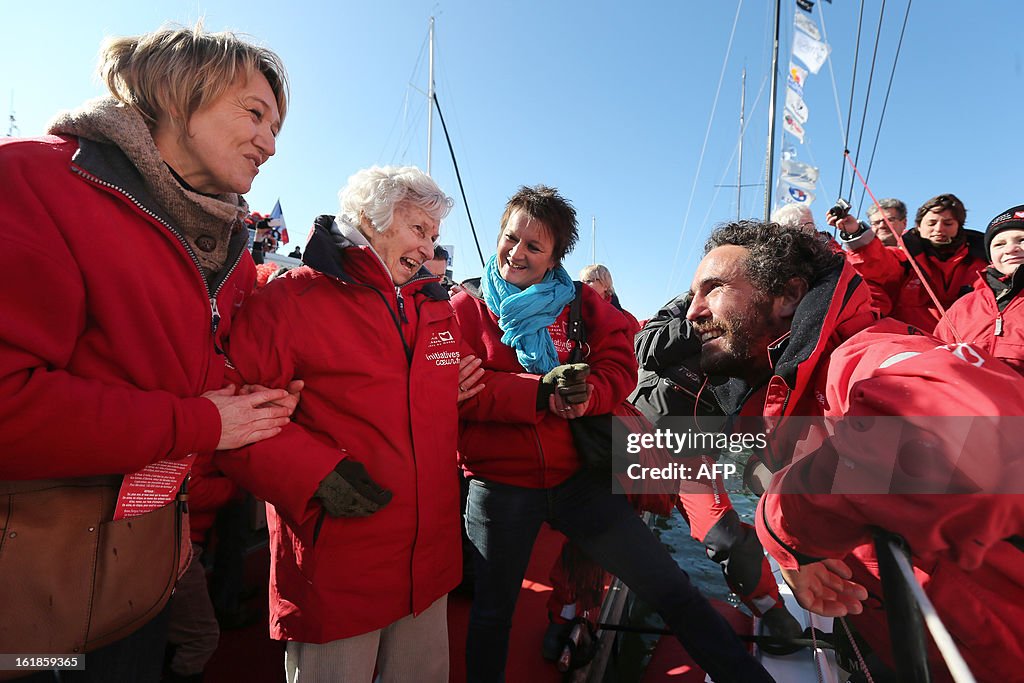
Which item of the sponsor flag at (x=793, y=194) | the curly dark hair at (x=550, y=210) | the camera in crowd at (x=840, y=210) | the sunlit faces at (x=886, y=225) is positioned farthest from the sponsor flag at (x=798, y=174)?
the curly dark hair at (x=550, y=210)

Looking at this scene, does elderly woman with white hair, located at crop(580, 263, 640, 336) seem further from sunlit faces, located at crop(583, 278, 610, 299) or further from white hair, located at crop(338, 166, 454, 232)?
white hair, located at crop(338, 166, 454, 232)

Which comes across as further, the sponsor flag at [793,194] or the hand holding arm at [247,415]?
the sponsor flag at [793,194]

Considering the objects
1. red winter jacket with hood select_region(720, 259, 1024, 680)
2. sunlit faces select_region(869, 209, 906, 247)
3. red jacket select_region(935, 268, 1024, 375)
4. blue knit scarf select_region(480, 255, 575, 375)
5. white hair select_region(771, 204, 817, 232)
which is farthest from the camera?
sunlit faces select_region(869, 209, 906, 247)

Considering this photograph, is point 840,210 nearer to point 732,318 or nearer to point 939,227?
point 939,227

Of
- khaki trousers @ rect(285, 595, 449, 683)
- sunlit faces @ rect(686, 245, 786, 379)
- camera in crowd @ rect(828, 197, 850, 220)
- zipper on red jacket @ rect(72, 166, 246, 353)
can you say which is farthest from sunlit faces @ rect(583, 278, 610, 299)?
zipper on red jacket @ rect(72, 166, 246, 353)

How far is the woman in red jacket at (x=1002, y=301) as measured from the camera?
8.63 ft

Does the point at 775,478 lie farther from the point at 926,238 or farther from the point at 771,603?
the point at 926,238

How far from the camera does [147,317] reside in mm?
989

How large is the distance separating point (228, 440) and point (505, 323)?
109 centimetres

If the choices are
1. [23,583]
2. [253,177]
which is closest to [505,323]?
[253,177]

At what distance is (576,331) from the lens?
209 centimetres

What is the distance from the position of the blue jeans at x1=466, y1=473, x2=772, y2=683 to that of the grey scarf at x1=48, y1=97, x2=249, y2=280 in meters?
1.28

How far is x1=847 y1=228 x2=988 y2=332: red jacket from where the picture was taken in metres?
3.53

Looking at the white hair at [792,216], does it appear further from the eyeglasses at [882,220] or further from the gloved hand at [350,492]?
the gloved hand at [350,492]
